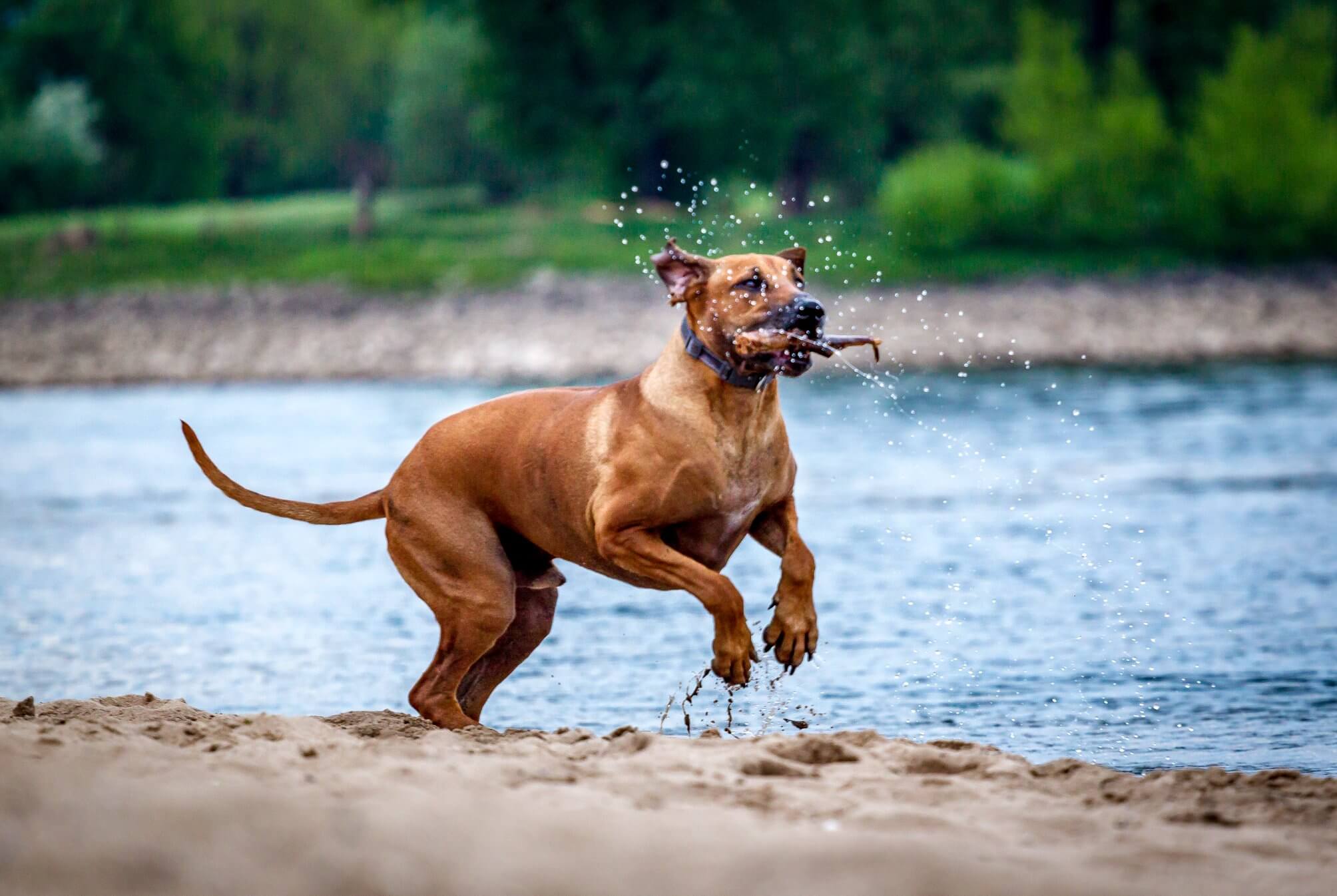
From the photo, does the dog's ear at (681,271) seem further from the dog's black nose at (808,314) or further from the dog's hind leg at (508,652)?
the dog's hind leg at (508,652)

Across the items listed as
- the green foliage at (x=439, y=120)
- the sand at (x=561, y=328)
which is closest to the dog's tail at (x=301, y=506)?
the sand at (x=561, y=328)

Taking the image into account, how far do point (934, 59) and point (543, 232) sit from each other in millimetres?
18138

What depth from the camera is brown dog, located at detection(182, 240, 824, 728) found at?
6.77 metres

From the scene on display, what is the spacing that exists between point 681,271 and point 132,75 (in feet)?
164

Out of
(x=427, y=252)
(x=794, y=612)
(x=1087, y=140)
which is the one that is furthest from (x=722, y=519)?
(x=1087, y=140)

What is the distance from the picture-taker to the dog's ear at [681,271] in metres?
6.89

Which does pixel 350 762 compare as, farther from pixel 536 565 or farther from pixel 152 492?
pixel 152 492

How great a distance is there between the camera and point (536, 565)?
770cm

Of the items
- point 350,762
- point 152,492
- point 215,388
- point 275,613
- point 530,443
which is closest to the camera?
point 350,762

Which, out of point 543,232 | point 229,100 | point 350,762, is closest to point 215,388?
point 543,232

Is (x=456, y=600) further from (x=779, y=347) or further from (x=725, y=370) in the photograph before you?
(x=779, y=347)

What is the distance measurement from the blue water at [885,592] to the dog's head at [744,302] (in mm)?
2051

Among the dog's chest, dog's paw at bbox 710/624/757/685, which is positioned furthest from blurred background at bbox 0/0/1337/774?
dog's paw at bbox 710/624/757/685

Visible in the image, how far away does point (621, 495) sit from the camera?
6.85 meters
